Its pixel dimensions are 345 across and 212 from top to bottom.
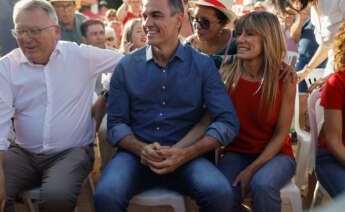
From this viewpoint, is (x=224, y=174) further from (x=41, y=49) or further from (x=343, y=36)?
(x=41, y=49)

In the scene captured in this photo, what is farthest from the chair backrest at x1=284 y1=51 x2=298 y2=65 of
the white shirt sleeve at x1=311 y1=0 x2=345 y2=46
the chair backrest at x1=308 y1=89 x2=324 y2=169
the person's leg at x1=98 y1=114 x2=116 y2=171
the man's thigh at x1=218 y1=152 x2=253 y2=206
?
the person's leg at x1=98 y1=114 x2=116 y2=171

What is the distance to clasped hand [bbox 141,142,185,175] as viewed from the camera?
2.30 meters

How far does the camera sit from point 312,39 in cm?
486

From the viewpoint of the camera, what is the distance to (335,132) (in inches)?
98.1

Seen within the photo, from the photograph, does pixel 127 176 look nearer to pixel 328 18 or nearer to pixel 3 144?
pixel 3 144

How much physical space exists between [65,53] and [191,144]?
1174 millimetres

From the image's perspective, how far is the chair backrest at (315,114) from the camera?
2785 millimetres

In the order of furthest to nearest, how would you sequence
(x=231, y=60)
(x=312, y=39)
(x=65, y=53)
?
(x=312, y=39) → (x=231, y=60) → (x=65, y=53)

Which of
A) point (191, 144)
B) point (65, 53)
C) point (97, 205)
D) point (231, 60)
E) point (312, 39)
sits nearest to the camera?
point (97, 205)

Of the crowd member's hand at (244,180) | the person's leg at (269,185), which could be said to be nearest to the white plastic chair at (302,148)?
the person's leg at (269,185)

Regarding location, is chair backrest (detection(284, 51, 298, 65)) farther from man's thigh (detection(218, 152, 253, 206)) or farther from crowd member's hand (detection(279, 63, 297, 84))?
man's thigh (detection(218, 152, 253, 206))

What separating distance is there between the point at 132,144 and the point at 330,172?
1.34 meters

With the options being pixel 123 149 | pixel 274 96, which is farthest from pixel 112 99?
pixel 274 96

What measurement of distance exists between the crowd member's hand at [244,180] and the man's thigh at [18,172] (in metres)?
1.38
